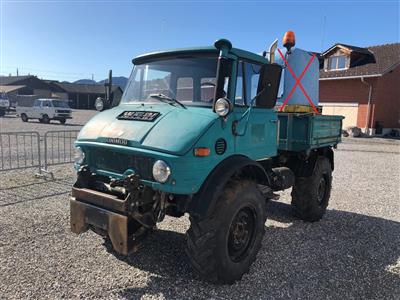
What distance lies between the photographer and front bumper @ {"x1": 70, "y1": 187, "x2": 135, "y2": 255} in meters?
3.52

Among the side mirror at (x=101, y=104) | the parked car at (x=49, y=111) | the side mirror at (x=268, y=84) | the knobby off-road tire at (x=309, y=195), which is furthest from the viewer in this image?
the parked car at (x=49, y=111)

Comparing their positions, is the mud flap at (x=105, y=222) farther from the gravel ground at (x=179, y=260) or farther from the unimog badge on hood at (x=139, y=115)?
the unimog badge on hood at (x=139, y=115)

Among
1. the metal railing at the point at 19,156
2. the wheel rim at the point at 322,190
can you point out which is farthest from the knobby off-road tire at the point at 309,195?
the metal railing at the point at 19,156

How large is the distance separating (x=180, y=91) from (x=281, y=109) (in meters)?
2.28

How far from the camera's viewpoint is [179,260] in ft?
14.4

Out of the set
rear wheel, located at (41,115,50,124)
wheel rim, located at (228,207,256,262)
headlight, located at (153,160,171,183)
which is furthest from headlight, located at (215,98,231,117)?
rear wheel, located at (41,115,50,124)

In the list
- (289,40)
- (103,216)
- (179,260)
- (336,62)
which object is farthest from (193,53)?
(336,62)

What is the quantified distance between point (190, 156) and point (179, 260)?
1.61m

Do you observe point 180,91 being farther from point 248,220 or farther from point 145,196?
point 248,220

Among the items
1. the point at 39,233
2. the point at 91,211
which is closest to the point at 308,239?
the point at 91,211

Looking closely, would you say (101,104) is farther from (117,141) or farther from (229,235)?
(229,235)

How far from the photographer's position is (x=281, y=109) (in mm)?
5945

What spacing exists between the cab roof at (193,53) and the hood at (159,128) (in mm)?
662

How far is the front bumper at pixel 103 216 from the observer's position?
11.6ft
